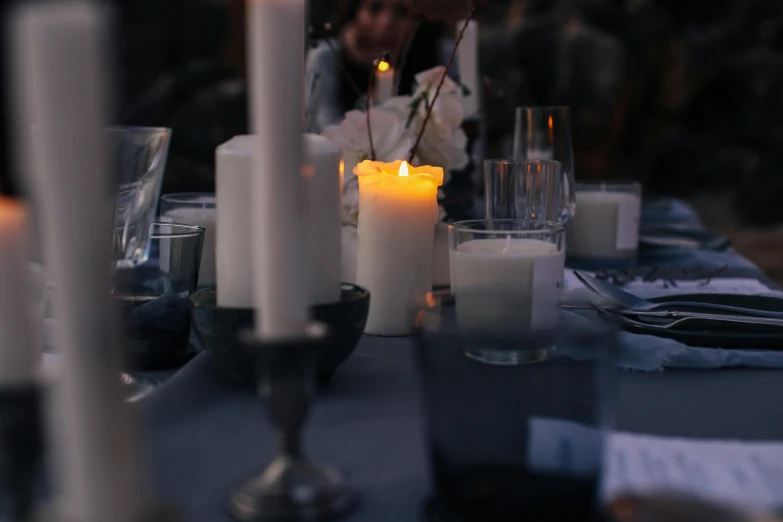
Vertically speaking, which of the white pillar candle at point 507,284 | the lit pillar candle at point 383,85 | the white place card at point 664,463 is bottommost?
the white place card at point 664,463

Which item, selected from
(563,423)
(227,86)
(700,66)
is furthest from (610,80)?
(563,423)

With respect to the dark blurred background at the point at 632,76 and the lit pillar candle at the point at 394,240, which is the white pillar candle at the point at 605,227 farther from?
the dark blurred background at the point at 632,76

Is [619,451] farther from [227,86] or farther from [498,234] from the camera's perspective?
[227,86]

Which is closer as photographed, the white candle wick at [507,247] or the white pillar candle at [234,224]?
the white pillar candle at [234,224]

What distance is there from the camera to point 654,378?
694 mm

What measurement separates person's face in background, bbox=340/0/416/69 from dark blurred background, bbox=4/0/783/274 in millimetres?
2723

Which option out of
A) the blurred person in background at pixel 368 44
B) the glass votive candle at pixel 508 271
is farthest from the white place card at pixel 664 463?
the blurred person in background at pixel 368 44

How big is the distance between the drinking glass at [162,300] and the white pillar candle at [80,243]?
39cm

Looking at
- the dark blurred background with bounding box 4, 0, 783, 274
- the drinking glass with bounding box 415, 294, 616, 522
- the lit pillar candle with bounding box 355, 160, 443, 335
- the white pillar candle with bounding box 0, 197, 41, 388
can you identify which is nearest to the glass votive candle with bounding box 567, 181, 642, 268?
the lit pillar candle with bounding box 355, 160, 443, 335

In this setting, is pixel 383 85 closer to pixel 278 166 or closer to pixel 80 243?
pixel 278 166

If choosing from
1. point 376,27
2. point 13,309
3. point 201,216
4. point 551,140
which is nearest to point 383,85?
point 551,140

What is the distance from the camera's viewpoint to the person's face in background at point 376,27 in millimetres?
1912

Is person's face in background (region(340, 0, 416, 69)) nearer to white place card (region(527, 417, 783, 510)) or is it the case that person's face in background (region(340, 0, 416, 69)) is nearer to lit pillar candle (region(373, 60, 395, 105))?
lit pillar candle (region(373, 60, 395, 105))

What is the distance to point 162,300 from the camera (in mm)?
716
